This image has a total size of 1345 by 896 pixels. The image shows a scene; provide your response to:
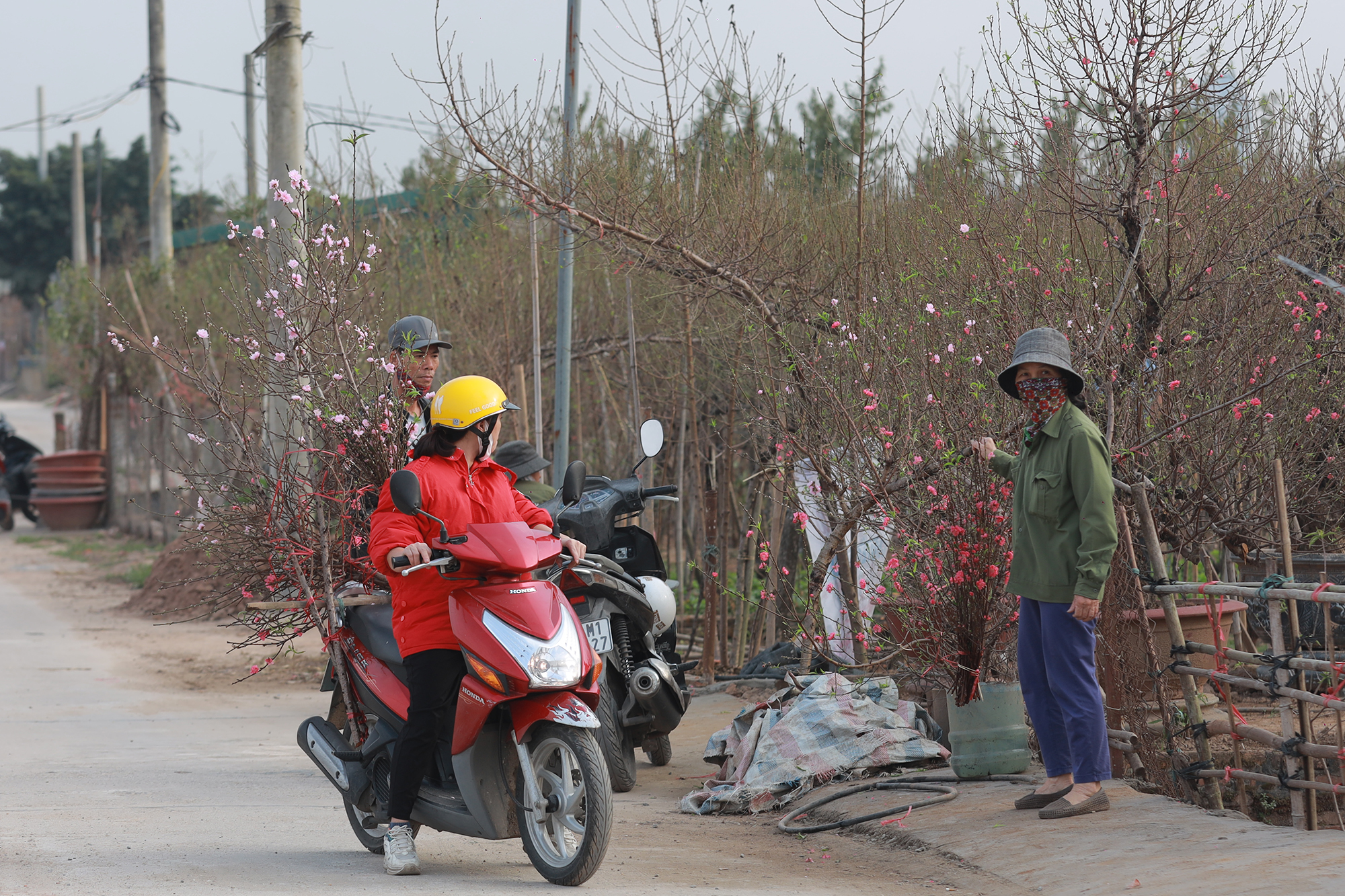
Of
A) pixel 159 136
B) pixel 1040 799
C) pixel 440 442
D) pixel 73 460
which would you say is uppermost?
pixel 159 136

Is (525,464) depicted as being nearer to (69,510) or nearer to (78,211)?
(69,510)

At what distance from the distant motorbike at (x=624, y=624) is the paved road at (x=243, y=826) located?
35 cm

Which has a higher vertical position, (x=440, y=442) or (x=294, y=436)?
(x=294, y=436)

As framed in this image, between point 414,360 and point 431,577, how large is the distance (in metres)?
2.07

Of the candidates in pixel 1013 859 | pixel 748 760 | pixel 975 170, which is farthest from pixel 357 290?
pixel 1013 859

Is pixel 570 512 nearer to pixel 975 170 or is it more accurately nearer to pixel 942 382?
pixel 942 382

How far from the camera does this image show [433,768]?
500 centimetres

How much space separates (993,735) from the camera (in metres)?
5.94

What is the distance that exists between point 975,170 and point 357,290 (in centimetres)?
379

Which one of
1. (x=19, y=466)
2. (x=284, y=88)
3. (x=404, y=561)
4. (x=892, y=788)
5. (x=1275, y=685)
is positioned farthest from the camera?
(x=19, y=466)

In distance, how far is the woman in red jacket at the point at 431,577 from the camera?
4.79 m

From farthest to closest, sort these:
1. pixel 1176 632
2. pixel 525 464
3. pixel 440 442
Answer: pixel 525 464 < pixel 1176 632 < pixel 440 442

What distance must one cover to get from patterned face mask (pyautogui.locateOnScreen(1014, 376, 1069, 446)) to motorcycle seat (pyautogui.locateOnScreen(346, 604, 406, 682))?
2.66 m

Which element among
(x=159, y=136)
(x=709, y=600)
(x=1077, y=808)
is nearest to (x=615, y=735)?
(x=1077, y=808)
